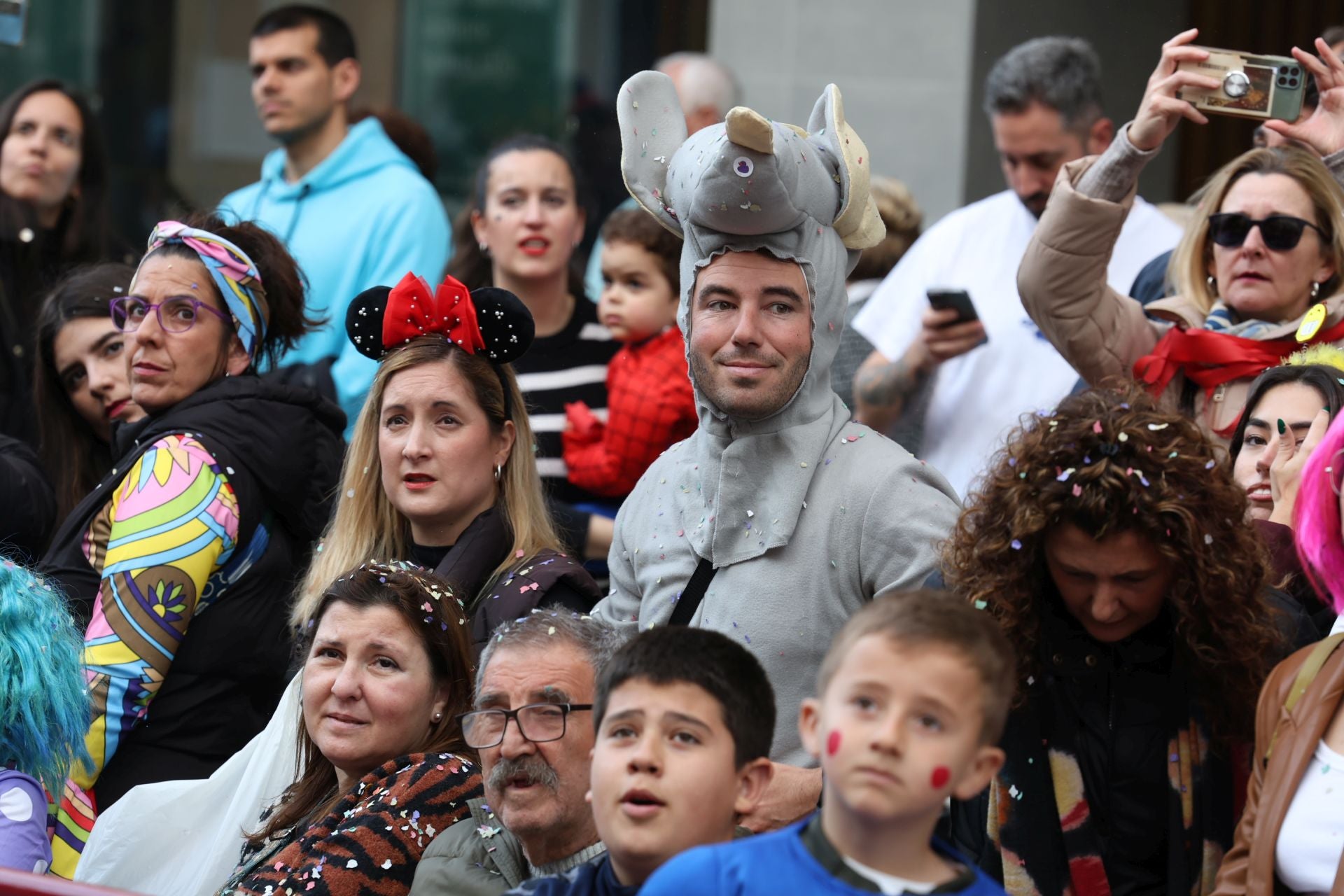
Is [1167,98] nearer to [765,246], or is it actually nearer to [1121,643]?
[765,246]

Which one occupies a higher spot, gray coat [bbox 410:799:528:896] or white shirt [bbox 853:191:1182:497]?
white shirt [bbox 853:191:1182:497]

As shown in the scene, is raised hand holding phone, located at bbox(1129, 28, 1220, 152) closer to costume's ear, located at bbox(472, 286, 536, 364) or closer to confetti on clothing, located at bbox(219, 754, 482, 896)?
costume's ear, located at bbox(472, 286, 536, 364)

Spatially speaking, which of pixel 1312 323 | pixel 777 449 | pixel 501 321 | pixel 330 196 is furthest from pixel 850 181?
pixel 330 196

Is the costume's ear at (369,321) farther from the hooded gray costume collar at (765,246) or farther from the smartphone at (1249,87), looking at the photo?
the smartphone at (1249,87)

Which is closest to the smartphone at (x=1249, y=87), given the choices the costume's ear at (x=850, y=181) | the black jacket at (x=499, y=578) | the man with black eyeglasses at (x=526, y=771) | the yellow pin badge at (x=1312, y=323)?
the yellow pin badge at (x=1312, y=323)

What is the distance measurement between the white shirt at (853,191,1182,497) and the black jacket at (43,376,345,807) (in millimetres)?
1751

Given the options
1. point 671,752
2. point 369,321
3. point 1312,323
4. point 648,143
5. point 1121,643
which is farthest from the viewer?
point 369,321

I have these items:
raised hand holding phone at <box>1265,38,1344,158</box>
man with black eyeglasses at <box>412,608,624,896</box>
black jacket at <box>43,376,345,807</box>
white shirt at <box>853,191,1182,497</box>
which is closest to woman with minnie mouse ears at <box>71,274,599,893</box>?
black jacket at <box>43,376,345,807</box>

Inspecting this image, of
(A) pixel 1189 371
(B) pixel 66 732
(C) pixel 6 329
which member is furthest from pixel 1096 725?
(C) pixel 6 329

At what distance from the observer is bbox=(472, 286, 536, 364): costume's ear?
4199 millimetres

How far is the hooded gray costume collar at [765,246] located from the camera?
331 centimetres

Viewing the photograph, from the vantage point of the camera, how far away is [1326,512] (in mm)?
3037

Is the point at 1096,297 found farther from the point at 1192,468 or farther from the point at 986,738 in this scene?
the point at 986,738

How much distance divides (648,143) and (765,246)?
0.42 m
